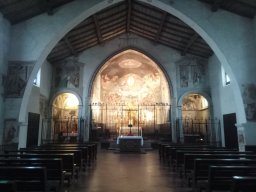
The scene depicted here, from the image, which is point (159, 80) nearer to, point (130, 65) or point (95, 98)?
point (130, 65)

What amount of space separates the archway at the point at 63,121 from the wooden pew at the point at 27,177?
13.7 meters

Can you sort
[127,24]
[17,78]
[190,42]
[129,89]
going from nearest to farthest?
1. [17,78]
2. [190,42]
3. [127,24]
4. [129,89]

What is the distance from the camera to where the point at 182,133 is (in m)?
17.4

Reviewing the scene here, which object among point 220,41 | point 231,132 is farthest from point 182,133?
point 220,41

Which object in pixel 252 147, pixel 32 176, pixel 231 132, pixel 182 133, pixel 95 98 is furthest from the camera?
pixel 95 98

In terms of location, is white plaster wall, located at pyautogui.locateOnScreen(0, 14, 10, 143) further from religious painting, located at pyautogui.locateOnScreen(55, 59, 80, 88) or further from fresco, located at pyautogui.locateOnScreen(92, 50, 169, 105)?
fresco, located at pyautogui.locateOnScreen(92, 50, 169, 105)

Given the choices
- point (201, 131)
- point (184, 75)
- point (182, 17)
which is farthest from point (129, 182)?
point (201, 131)

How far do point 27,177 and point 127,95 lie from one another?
20.2m

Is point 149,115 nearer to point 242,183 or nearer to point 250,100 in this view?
point 250,100

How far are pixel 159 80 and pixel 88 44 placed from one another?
8206mm

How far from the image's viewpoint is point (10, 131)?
32.0 ft

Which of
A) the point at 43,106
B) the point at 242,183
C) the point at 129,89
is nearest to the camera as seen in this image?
the point at 242,183

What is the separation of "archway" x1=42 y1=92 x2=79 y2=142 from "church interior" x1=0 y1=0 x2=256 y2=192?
0.31 feet

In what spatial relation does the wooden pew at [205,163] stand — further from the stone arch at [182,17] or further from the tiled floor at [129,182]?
the stone arch at [182,17]
